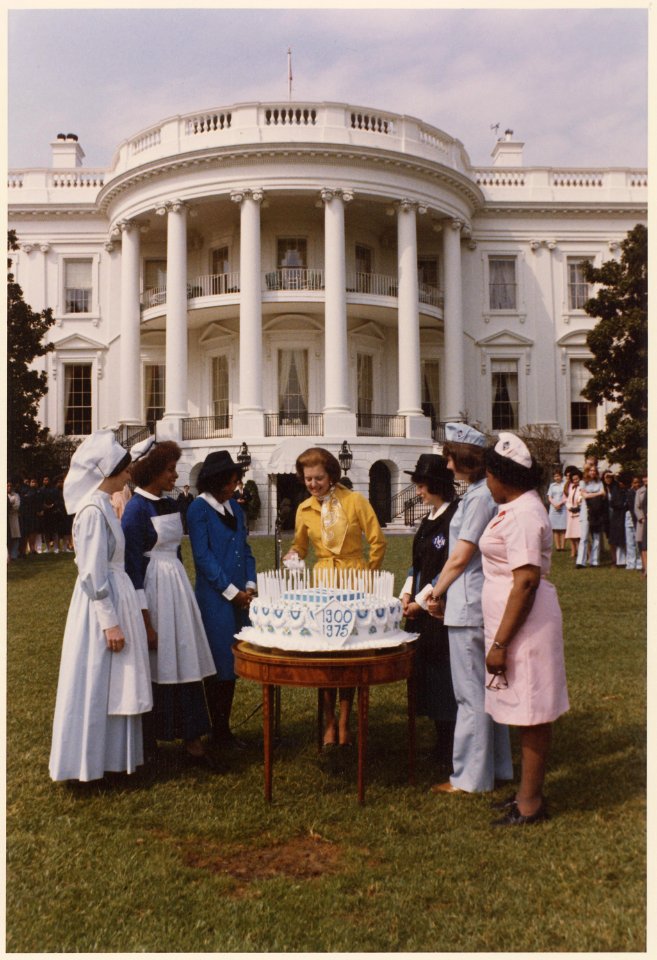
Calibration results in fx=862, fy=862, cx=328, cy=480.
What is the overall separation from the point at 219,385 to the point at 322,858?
27290 millimetres

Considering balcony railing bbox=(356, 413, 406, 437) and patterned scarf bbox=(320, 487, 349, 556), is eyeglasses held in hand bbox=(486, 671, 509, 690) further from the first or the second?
balcony railing bbox=(356, 413, 406, 437)

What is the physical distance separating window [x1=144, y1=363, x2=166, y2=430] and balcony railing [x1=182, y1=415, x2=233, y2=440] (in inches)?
114

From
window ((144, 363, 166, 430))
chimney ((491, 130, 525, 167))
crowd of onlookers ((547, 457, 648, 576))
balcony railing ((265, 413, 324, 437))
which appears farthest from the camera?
chimney ((491, 130, 525, 167))

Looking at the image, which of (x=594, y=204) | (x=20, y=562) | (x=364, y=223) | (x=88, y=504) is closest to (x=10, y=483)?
(x=20, y=562)

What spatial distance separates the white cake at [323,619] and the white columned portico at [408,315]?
77.6 feet

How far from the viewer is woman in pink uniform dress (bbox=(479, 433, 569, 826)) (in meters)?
4.37

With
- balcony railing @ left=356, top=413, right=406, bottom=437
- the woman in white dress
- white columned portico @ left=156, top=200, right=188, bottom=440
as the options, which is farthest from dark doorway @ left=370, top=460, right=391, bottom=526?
the woman in white dress

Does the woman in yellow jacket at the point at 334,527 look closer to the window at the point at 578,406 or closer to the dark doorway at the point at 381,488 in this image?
the dark doorway at the point at 381,488

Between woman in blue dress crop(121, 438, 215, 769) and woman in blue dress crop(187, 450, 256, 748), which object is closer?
woman in blue dress crop(121, 438, 215, 769)

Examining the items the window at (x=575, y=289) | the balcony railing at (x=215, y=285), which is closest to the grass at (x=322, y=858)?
the balcony railing at (x=215, y=285)

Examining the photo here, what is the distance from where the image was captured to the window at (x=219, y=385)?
100ft

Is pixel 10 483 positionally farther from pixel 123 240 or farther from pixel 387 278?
pixel 387 278

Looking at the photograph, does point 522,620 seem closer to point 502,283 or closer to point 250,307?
point 250,307

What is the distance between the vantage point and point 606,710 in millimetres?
6734
